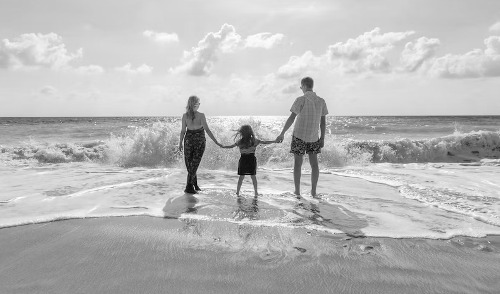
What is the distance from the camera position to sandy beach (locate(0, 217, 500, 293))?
9.78ft

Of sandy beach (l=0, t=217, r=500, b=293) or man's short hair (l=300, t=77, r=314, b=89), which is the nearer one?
sandy beach (l=0, t=217, r=500, b=293)

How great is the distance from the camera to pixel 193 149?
6.97m

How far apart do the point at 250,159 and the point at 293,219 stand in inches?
78.3

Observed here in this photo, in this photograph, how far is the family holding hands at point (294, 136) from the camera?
649 centimetres

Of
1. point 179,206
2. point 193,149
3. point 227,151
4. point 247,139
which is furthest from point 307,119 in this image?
point 227,151

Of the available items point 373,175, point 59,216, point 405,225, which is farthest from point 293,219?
point 373,175

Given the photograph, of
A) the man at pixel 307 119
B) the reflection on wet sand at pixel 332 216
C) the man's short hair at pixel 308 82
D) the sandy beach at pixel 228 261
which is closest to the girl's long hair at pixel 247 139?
the man at pixel 307 119

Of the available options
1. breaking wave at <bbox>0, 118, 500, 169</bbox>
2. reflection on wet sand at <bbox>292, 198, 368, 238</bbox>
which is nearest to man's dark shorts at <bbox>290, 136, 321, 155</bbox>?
reflection on wet sand at <bbox>292, 198, 368, 238</bbox>

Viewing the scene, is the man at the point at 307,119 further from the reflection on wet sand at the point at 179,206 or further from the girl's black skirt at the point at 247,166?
the reflection on wet sand at the point at 179,206

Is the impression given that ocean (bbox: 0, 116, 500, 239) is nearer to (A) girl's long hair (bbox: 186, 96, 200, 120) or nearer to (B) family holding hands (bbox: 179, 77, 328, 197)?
(B) family holding hands (bbox: 179, 77, 328, 197)

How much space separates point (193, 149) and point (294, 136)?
1908 mm

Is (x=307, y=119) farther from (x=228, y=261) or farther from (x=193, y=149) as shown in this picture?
(x=228, y=261)

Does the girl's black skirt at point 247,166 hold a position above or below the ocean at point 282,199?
above

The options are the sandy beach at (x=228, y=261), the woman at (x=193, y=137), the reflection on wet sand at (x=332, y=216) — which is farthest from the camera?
the woman at (x=193, y=137)
